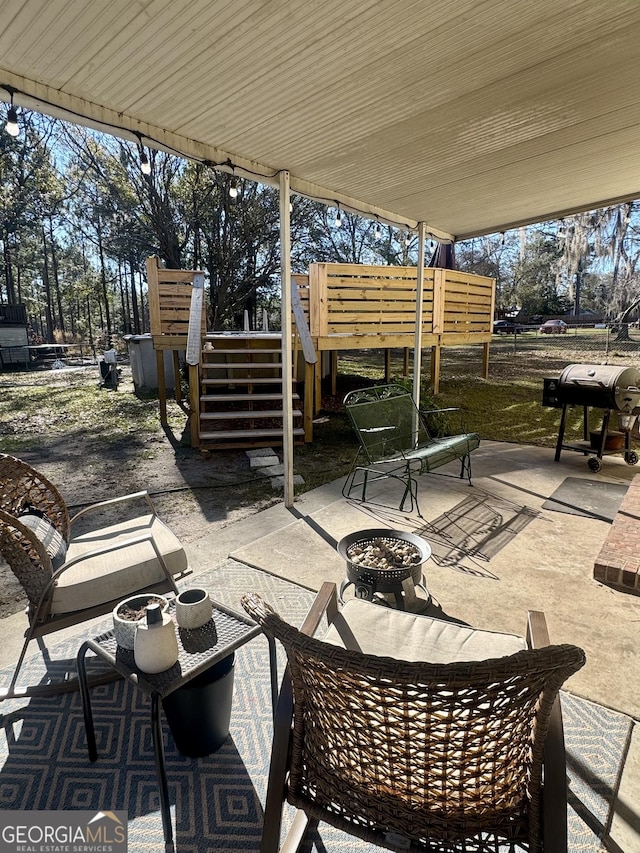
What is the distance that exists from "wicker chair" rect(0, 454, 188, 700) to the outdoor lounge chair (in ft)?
7.18

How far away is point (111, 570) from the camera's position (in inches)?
82.9

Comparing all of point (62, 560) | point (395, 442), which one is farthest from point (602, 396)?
point (62, 560)

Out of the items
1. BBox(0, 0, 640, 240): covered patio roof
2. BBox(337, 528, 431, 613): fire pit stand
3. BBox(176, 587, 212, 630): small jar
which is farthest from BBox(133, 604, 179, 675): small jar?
BBox(0, 0, 640, 240): covered patio roof

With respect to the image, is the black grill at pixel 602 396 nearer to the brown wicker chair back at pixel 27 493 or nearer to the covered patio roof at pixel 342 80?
the covered patio roof at pixel 342 80

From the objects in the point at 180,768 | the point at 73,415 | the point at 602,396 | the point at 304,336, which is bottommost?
the point at 180,768

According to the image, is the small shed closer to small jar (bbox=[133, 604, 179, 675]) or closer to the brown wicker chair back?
the brown wicker chair back

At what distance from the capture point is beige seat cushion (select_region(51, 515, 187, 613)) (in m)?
2.00

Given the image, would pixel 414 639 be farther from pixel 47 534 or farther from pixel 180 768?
pixel 47 534

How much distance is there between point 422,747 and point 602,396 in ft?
14.6

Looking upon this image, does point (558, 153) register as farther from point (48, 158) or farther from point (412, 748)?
point (48, 158)

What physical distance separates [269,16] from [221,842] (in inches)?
115

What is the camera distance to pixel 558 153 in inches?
148

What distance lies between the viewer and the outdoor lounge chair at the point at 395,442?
4.14 metres

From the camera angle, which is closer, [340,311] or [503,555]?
[503,555]
